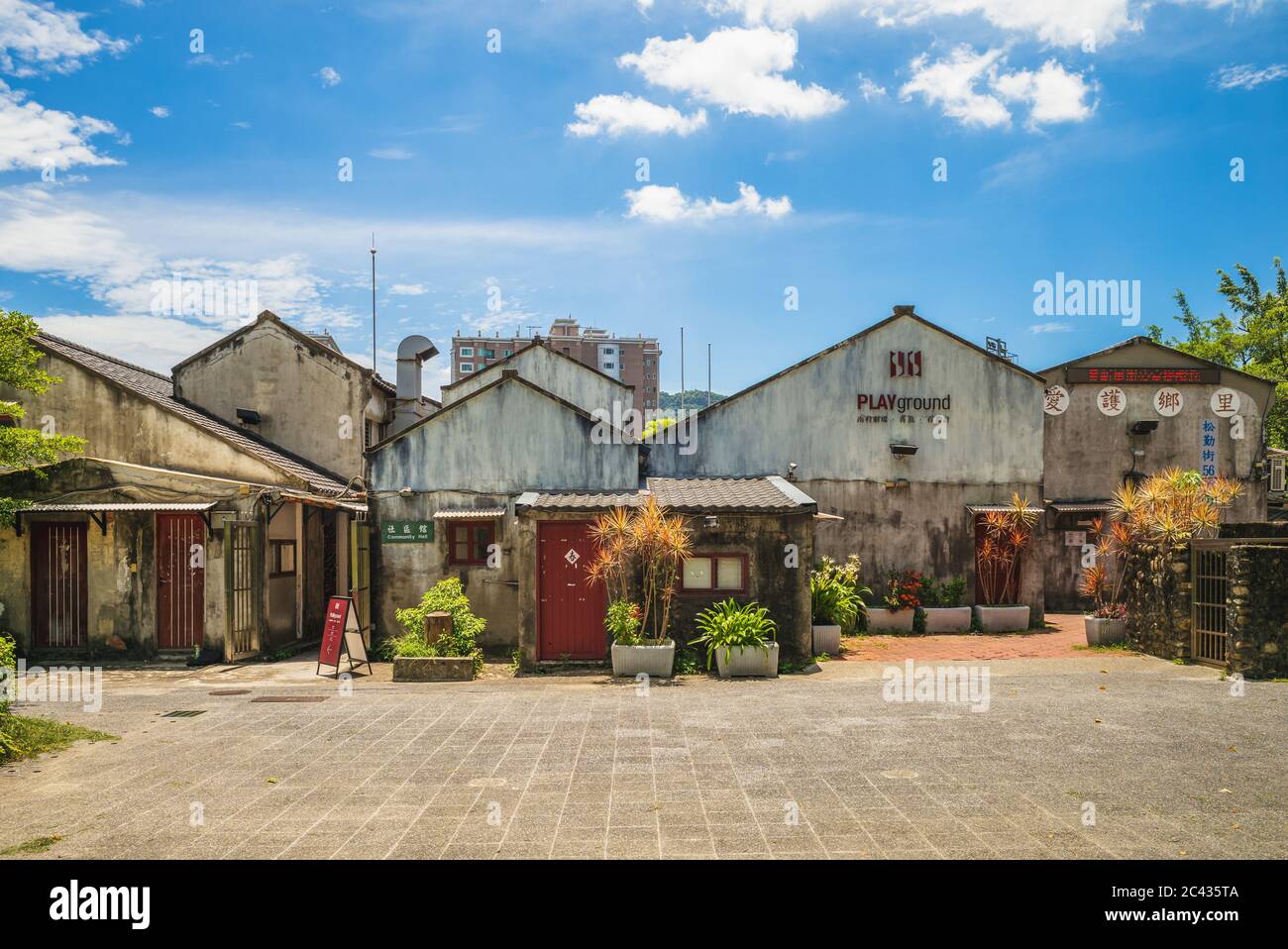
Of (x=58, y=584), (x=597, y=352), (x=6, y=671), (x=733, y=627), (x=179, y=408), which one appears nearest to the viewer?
(x=6, y=671)

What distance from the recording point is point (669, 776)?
7.78 m

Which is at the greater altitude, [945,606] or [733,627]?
[733,627]

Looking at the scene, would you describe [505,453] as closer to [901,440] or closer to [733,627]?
[733,627]

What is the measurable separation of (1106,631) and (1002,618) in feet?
8.39

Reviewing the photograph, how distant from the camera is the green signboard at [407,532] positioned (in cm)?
1557

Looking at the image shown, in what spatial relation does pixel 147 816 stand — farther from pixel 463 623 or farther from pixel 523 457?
pixel 523 457

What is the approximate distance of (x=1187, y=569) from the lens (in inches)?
547

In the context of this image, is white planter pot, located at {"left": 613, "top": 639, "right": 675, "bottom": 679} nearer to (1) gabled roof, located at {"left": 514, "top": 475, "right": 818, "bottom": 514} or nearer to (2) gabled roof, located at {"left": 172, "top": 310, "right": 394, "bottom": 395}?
(1) gabled roof, located at {"left": 514, "top": 475, "right": 818, "bottom": 514}

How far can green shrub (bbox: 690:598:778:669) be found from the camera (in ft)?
43.5

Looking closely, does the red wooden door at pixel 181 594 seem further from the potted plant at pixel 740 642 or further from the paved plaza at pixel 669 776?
the potted plant at pixel 740 642

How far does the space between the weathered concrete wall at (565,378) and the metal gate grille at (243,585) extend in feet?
36.9

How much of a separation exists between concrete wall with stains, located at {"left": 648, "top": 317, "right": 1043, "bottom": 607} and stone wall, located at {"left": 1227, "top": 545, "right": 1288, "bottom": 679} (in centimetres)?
626

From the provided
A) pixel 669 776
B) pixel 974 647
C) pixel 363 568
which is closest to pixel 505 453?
pixel 363 568

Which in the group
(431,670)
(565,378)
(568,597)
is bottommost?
(431,670)
